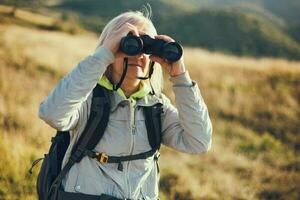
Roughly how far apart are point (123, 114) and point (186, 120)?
345 mm

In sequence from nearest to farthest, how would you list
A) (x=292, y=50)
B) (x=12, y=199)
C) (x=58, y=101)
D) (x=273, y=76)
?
1. (x=58, y=101)
2. (x=12, y=199)
3. (x=273, y=76)
4. (x=292, y=50)

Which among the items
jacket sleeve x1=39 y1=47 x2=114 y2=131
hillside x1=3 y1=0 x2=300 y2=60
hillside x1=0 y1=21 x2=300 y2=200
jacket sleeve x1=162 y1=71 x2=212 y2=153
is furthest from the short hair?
hillside x1=3 y1=0 x2=300 y2=60

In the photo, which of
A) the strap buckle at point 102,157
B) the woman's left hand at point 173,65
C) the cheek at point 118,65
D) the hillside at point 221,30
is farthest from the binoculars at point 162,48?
the hillside at point 221,30

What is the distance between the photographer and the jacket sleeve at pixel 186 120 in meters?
2.87

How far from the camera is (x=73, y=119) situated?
2.73 meters

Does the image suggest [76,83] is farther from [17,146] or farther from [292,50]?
[292,50]

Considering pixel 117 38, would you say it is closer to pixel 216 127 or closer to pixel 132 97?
pixel 132 97

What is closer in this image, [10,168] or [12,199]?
[12,199]

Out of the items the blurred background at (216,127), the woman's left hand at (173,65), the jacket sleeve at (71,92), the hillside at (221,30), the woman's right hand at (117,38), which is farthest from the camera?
the hillside at (221,30)

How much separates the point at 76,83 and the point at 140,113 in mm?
484

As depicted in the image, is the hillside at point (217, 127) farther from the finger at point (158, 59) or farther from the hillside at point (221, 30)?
the hillside at point (221, 30)

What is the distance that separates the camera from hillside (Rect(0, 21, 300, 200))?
632 centimetres

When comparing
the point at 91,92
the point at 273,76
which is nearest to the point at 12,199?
the point at 91,92

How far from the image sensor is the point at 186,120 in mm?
2914
